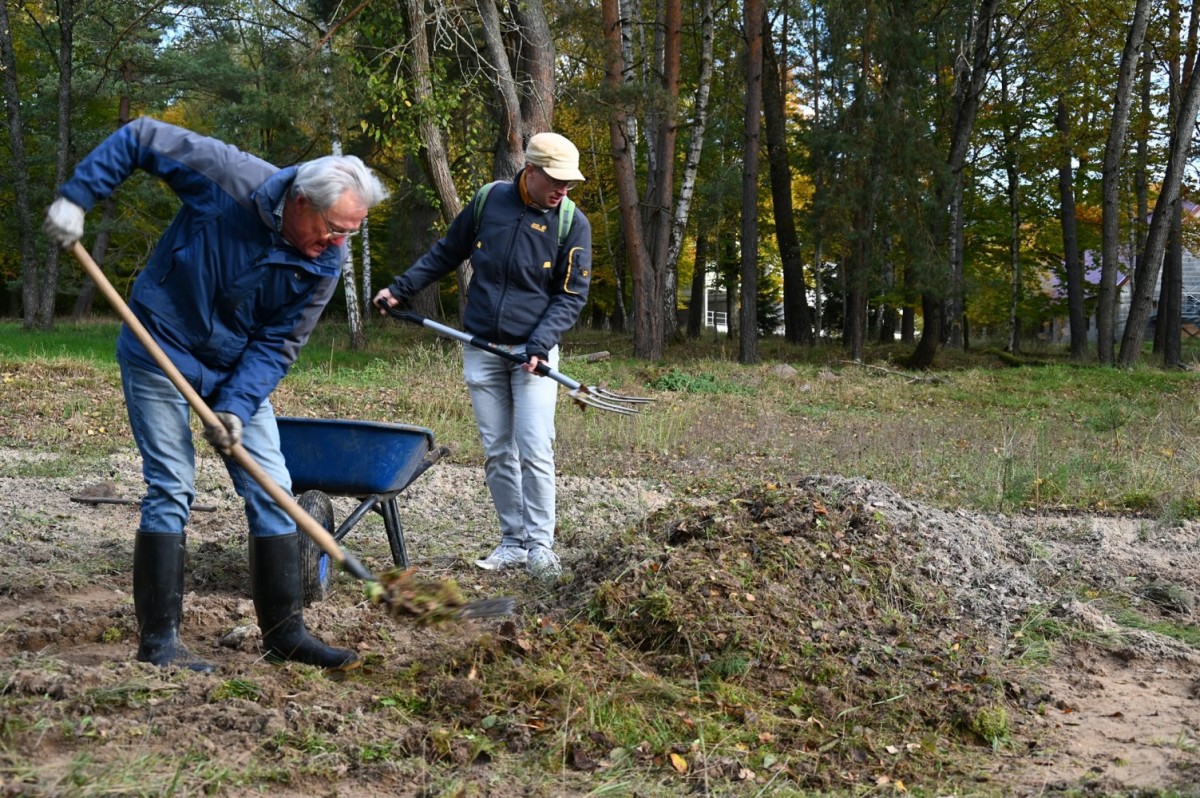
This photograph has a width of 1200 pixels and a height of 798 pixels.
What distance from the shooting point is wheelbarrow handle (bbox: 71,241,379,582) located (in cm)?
304

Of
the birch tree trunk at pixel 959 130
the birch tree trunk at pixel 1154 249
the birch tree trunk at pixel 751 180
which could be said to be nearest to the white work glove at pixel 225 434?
the birch tree trunk at pixel 751 180

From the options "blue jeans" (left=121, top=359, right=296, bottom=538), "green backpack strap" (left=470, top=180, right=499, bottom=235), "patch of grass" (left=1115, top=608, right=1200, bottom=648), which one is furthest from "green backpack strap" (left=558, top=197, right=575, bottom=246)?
"patch of grass" (left=1115, top=608, right=1200, bottom=648)

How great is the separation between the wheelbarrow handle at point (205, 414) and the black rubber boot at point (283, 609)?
1.30ft

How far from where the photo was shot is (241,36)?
2433 centimetres

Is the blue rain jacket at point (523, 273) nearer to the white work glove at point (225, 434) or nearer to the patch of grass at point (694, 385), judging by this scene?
the white work glove at point (225, 434)

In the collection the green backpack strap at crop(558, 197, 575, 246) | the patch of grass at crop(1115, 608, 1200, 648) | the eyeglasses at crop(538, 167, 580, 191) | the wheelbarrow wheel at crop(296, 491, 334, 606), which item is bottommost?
the patch of grass at crop(1115, 608, 1200, 648)

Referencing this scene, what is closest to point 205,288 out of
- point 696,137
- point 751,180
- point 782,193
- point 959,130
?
point 696,137

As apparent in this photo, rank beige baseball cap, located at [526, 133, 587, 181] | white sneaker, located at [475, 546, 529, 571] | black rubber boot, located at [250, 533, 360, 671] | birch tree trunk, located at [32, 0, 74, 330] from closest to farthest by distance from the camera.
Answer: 1. black rubber boot, located at [250, 533, 360, 671]
2. beige baseball cap, located at [526, 133, 587, 181]
3. white sneaker, located at [475, 546, 529, 571]
4. birch tree trunk, located at [32, 0, 74, 330]

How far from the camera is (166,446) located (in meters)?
3.31

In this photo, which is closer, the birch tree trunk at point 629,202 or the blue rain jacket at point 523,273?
the blue rain jacket at point 523,273

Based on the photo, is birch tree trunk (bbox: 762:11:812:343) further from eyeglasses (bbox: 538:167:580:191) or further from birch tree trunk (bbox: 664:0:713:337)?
eyeglasses (bbox: 538:167:580:191)

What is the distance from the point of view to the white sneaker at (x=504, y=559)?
4980 mm

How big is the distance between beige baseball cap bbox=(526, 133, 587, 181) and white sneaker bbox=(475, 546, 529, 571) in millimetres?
1675

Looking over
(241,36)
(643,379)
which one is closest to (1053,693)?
(643,379)
